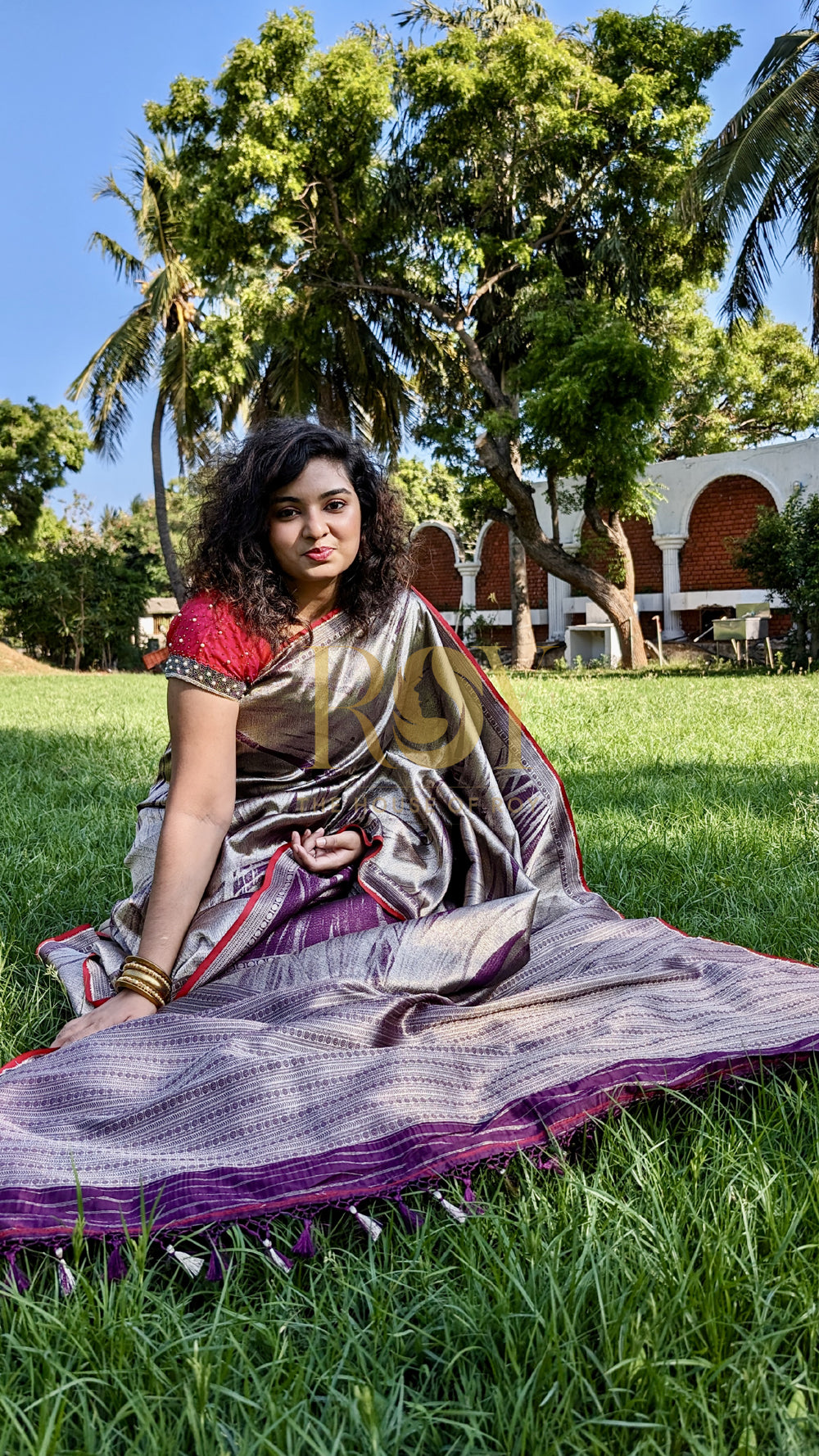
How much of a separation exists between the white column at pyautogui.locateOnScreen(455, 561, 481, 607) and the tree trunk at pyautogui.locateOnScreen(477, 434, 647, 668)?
23.4 feet

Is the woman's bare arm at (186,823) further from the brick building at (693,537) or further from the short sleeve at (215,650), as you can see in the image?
the brick building at (693,537)

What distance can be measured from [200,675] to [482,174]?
16.5 m

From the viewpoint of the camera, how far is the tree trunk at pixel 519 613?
2014 centimetres

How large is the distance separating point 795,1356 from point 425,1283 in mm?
471

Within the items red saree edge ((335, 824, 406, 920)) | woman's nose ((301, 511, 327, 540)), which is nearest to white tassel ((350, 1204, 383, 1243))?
red saree edge ((335, 824, 406, 920))

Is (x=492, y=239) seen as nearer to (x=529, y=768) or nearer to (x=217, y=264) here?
(x=217, y=264)

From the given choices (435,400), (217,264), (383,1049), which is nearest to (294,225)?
(217,264)

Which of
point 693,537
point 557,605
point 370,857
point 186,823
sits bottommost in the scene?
point 370,857

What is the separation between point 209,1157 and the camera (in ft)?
5.42

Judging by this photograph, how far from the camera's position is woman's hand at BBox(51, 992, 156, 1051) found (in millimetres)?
2191

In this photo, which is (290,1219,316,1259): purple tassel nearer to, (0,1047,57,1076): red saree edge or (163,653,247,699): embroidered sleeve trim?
(0,1047,57,1076): red saree edge

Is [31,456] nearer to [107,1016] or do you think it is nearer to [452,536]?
[452,536]

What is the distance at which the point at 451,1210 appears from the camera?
5.09 ft

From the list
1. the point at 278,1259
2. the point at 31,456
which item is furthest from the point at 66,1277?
the point at 31,456
